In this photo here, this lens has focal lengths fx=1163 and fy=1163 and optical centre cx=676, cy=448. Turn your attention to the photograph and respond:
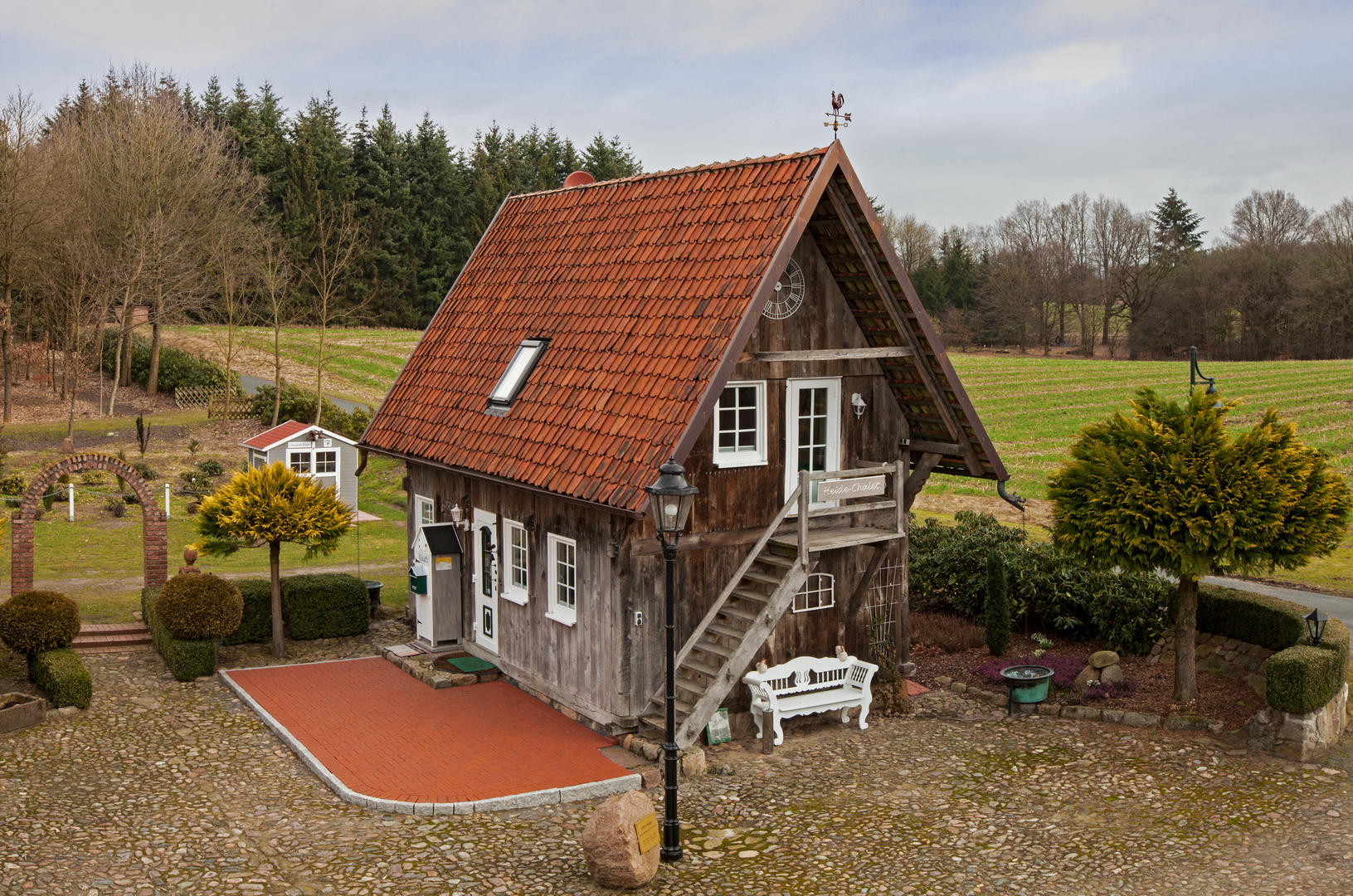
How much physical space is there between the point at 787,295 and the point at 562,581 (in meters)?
4.77

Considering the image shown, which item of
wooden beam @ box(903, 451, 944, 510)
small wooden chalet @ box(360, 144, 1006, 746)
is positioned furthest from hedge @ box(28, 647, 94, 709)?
wooden beam @ box(903, 451, 944, 510)

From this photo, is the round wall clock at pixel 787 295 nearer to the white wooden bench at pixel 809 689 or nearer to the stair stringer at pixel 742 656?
the stair stringer at pixel 742 656

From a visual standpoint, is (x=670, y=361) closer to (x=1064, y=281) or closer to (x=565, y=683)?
(x=565, y=683)

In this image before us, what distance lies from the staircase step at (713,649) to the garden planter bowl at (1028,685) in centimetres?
396

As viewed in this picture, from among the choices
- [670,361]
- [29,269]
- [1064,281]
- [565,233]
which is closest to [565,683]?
[670,361]

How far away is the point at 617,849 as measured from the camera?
10.3 metres

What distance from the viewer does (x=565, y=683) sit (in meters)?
15.2

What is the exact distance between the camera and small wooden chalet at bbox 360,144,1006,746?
13.8m

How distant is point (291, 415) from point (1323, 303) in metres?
50.4

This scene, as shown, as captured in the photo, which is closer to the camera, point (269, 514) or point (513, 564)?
point (513, 564)

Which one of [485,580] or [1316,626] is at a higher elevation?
[485,580]

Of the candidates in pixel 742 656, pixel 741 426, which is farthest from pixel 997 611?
pixel 742 656

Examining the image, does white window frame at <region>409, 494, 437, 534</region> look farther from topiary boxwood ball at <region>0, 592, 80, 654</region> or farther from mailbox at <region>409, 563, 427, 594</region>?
Result: topiary boxwood ball at <region>0, 592, 80, 654</region>

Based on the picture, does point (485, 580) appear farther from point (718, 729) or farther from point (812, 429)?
point (812, 429)
